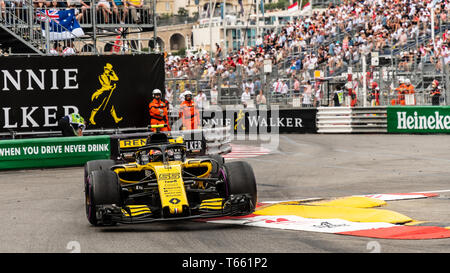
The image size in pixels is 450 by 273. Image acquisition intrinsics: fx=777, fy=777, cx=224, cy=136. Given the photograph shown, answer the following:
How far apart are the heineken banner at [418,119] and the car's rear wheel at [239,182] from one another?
1758 cm

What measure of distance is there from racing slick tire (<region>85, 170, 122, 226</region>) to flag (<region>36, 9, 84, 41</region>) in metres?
14.2

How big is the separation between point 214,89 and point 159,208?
22.4 metres

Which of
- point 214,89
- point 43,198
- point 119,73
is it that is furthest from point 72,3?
point 43,198

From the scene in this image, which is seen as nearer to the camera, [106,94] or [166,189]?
[166,189]

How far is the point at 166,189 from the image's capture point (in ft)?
30.6

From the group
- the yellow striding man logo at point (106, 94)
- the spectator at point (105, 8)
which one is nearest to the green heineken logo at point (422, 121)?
the spectator at point (105, 8)

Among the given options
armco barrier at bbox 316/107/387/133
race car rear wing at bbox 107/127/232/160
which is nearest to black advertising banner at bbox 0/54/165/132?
race car rear wing at bbox 107/127/232/160

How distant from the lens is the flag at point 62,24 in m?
23.1

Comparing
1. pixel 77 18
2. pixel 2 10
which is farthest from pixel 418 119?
pixel 2 10

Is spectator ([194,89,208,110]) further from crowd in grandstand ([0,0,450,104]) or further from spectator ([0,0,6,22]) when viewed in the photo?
spectator ([0,0,6,22])

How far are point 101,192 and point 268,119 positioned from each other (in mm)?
21695

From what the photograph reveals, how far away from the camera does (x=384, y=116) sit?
91.5 feet

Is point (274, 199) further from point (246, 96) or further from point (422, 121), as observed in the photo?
point (246, 96)
